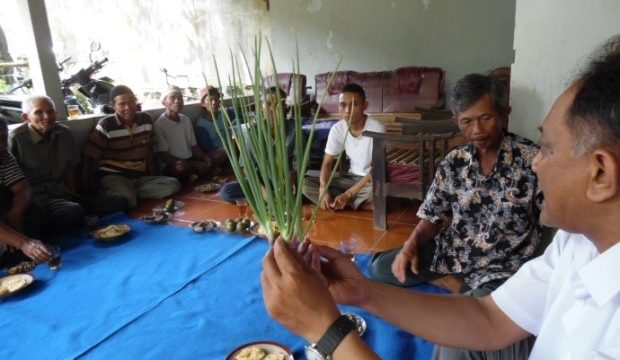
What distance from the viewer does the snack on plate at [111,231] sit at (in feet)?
9.18

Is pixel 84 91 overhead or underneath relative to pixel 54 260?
Result: overhead

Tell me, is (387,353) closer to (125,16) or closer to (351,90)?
(351,90)

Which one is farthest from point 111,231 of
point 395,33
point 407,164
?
point 395,33

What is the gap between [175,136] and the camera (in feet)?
14.0

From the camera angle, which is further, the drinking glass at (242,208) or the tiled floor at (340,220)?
the drinking glass at (242,208)

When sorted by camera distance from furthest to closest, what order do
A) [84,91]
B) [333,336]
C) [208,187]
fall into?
1. [84,91]
2. [208,187]
3. [333,336]

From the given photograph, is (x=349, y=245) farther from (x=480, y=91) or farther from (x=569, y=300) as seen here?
(x=569, y=300)

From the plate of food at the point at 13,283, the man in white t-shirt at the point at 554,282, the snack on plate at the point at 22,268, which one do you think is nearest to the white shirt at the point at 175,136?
the snack on plate at the point at 22,268

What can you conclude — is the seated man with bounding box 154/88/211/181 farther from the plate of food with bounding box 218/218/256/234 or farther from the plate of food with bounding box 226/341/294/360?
the plate of food with bounding box 226/341/294/360

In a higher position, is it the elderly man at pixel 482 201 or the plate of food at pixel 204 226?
the elderly man at pixel 482 201

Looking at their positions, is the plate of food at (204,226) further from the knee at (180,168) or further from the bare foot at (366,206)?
the knee at (180,168)

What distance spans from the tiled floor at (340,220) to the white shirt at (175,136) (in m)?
0.61

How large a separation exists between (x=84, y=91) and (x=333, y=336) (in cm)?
469

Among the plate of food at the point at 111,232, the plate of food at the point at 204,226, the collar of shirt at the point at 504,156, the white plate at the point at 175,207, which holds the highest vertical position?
the collar of shirt at the point at 504,156
